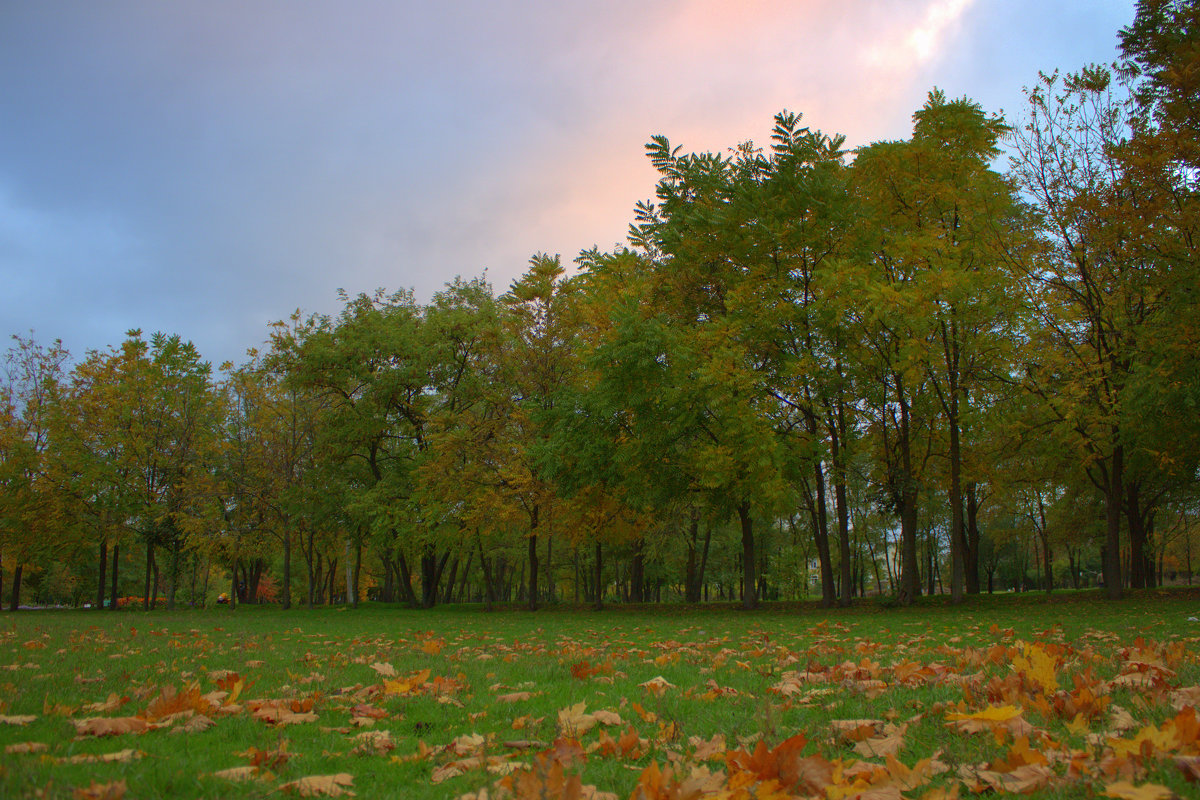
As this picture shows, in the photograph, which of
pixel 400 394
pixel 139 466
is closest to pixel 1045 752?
pixel 400 394

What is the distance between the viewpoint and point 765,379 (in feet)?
57.8

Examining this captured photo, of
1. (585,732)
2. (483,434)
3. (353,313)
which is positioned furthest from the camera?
(353,313)

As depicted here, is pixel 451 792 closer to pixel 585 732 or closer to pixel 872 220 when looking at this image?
pixel 585 732

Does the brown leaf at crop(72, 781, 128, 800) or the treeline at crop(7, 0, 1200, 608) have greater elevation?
the treeline at crop(7, 0, 1200, 608)

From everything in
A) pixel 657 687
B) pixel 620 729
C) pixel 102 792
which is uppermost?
pixel 102 792

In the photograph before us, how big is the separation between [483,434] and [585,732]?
21904 millimetres

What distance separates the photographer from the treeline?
1589 cm

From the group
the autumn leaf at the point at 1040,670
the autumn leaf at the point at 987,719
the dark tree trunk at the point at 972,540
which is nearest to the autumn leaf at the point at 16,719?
the autumn leaf at the point at 987,719

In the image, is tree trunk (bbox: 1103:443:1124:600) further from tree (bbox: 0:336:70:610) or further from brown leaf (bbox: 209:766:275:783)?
tree (bbox: 0:336:70:610)

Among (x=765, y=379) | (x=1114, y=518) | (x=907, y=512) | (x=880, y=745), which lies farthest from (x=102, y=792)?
(x=1114, y=518)

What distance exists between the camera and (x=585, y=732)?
11.1ft

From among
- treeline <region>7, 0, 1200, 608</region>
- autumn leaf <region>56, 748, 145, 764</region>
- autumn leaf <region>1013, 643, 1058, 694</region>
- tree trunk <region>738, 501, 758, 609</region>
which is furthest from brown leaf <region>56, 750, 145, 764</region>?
tree trunk <region>738, 501, 758, 609</region>

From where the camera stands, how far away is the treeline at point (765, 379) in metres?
15.9

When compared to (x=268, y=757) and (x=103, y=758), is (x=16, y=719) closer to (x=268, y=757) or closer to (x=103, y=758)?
(x=103, y=758)
